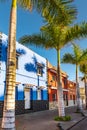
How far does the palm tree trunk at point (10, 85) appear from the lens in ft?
29.9

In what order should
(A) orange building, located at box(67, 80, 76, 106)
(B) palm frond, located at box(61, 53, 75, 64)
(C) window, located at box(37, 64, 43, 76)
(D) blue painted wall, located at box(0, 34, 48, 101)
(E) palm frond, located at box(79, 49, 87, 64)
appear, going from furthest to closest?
(A) orange building, located at box(67, 80, 76, 106), (C) window, located at box(37, 64, 43, 76), (B) palm frond, located at box(61, 53, 75, 64), (E) palm frond, located at box(79, 49, 87, 64), (D) blue painted wall, located at box(0, 34, 48, 101)

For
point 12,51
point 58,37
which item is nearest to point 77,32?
point 58,37

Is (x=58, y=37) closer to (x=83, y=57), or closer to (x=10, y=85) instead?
(x=83, y=57)

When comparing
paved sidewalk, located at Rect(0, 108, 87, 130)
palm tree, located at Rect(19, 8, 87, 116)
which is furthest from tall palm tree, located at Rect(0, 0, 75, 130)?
palm tree, located at Rect(19, 8, 87, 116)

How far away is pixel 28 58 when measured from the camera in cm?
2705

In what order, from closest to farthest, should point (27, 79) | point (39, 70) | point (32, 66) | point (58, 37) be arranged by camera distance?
point (58, 37), point (27, 79), point (32, 66), point (39, 70)

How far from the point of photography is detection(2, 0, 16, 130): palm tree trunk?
359 inches

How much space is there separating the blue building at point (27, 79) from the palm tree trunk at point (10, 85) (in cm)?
1122

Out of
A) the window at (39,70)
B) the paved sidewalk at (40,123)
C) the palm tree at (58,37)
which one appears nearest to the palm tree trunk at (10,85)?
the paved sidewalk at (40,123)

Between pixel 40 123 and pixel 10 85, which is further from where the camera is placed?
pixel 40 123

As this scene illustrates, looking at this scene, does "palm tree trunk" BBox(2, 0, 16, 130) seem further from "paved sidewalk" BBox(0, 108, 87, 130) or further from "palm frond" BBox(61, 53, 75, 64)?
"palm frond" BBox(61, 53, 75, 64)

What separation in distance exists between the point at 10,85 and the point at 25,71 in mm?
16575

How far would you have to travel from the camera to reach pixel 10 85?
948cm

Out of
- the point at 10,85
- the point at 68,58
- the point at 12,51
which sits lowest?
the point at 10,85
